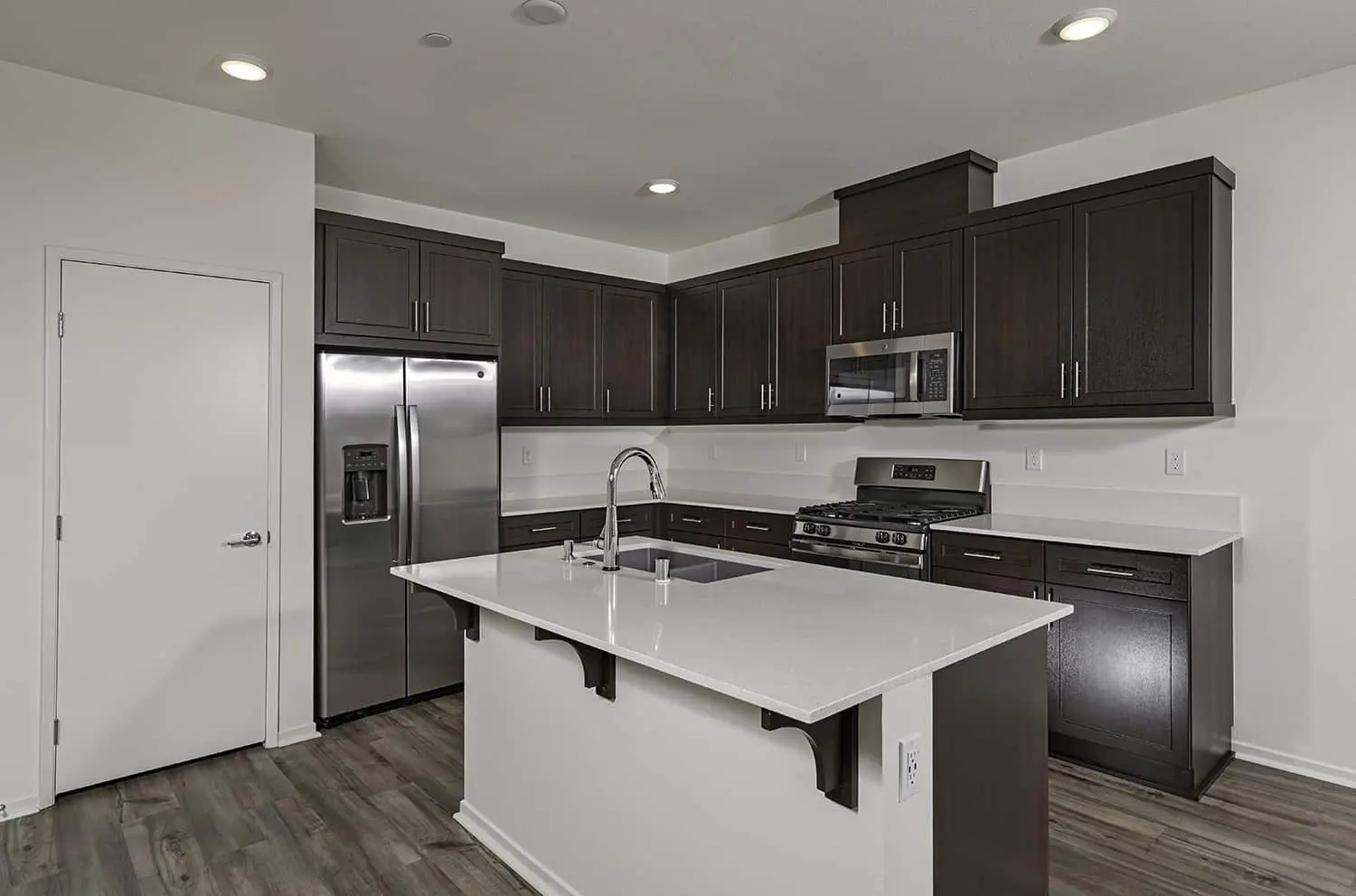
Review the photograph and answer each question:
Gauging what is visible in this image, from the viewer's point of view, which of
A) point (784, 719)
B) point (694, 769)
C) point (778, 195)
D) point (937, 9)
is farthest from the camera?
point (778, 195)

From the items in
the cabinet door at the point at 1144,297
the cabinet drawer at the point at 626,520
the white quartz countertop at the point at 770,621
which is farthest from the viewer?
the cabinet drawer at the point at 626,520

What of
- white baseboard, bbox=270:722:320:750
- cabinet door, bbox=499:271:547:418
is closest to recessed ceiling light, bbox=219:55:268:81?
cabinet door, bbox=499:271:547:418

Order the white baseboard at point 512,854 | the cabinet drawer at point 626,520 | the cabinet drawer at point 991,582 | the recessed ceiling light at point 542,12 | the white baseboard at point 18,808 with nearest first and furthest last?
the white baseboard at point 512,854
the recessed ceiling light at point 542,12
the white baseboard at point 18,808
the cabinet drawer at point 991,582
the cabinet drawer at point 626,520

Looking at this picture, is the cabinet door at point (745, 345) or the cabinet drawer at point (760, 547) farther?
the cabinet door at point (745, 345)

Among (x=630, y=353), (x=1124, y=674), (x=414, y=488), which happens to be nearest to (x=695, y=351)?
(x=630, y=353)

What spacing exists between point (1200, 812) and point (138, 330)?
431 cm

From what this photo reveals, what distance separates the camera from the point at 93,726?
303 cm

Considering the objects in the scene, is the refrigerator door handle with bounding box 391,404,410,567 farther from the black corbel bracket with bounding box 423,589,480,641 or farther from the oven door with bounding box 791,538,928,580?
the oven door with bounding box 791,538,928,580

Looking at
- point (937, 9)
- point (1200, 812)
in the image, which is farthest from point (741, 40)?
point (1200, 812)

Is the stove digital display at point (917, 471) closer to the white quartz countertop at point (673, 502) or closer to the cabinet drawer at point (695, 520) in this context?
the white quartz countertop at point (673, 502)

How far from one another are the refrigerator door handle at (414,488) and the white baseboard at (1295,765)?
3706 millimetres

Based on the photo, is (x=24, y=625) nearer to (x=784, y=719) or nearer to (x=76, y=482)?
(x=76, y=482)

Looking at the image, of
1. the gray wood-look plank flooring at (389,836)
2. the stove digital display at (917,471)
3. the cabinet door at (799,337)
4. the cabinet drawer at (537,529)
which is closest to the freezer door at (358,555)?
the gray wood-look plank flooring at (389,836)

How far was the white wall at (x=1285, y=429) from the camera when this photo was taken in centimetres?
301
